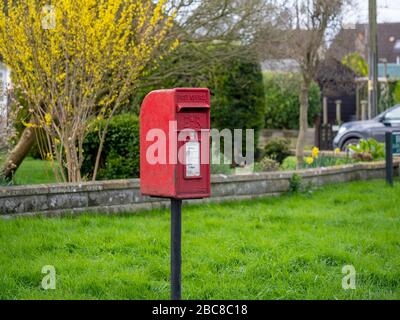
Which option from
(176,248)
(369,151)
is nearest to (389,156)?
(369,151)

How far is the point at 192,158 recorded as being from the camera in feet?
15.5

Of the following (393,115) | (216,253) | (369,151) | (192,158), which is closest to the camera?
(192,158)

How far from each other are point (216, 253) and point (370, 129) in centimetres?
1221

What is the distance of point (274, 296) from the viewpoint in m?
5.33

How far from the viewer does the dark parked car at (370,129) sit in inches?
696

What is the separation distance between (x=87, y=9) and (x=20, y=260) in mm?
3718

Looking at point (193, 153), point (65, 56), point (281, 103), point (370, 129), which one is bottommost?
point (193, 153)

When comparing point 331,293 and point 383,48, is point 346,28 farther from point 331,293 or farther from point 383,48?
point 383,48

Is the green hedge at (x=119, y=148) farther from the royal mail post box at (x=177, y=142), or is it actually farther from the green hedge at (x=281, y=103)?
the green hedge at (x=281, y=103)

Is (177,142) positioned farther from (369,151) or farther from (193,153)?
(369,151)

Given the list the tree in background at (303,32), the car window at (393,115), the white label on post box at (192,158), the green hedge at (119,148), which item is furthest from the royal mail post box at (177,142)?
the car window at (393,115)

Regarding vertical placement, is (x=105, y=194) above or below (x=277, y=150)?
below
